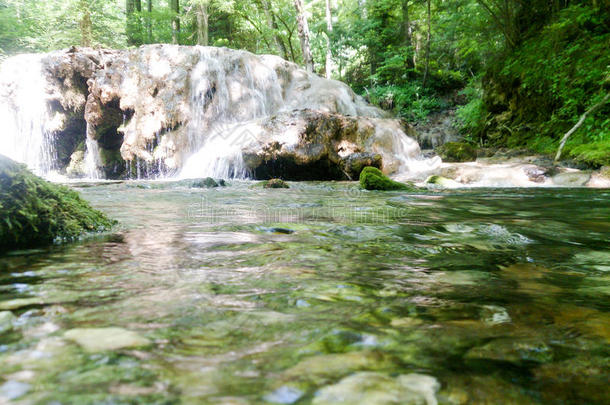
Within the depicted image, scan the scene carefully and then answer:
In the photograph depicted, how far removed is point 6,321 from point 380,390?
1078 millimetres

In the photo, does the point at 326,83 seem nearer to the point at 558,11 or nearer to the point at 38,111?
the point at 558,11

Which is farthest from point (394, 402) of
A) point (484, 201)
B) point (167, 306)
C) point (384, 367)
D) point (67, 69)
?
point (67, 69)

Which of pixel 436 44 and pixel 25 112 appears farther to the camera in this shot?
pixel 436 44

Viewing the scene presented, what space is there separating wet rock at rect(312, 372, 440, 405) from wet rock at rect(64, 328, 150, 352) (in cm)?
52

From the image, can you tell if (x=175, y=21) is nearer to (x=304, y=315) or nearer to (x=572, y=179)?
(x=572, y=179)

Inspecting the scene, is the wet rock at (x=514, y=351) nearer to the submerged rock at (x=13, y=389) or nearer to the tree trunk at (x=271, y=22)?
the submerged rock at (x=13, y=389)

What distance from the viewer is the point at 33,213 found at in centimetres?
215

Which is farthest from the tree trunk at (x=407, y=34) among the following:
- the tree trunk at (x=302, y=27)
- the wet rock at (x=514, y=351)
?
the wet rock at (x=514, y=351)

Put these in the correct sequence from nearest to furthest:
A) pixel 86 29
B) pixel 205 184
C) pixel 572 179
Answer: pixel 572 179 < pixel 205 184 < pixel 86 29

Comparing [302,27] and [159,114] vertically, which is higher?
[302,27]

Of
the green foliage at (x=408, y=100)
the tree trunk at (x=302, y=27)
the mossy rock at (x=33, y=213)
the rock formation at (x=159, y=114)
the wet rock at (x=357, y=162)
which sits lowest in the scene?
the mossy rock at (x=33, y=213)

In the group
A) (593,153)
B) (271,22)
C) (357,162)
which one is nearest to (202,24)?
(271,22)

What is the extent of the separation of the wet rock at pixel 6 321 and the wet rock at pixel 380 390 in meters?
0.91

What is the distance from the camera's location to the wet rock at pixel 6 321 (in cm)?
104
